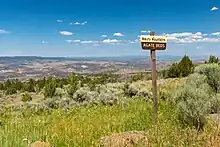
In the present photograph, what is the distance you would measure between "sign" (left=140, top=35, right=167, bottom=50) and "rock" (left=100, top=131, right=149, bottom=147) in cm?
277

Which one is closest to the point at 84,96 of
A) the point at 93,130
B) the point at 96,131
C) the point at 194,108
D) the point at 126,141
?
the point at 93,130

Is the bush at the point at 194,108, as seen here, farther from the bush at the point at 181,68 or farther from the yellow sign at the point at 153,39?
the bush at the point at 181,68

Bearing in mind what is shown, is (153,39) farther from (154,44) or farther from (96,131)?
(96,131)

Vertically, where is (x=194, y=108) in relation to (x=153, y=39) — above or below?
below

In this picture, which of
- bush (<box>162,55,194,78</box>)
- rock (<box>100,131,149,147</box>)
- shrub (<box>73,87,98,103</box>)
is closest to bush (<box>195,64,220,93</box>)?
rock (<box>100,131,149,147</box>)

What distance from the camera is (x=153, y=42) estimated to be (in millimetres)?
8391

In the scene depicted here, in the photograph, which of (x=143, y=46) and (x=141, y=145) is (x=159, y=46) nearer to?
(x=143, y=46)

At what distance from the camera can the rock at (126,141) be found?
5.38m

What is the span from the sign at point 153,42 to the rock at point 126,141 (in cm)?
277

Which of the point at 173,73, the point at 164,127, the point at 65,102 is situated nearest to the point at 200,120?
the point at 164,127

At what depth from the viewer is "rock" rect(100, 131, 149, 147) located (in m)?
5.38

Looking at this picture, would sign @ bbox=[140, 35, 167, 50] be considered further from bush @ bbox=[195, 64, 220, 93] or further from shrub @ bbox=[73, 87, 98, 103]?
shrub @ bbox=[73, 87, 98, 103]

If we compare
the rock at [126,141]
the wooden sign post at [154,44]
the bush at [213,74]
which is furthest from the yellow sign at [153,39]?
the rock at [126,141]

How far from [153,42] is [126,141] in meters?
3.38
